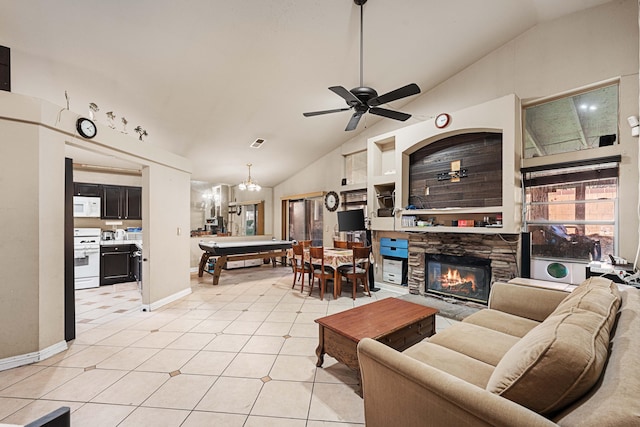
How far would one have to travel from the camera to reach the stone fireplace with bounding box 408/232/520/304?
3.74m

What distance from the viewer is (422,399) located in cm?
114

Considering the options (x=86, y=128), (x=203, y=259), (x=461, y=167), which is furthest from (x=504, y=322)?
(x=203, y=259)

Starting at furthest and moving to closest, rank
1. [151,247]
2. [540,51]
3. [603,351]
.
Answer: [151,247] < [540,51] < [603,351]

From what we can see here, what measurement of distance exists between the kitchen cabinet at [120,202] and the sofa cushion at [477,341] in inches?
259

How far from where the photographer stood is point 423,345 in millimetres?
1856

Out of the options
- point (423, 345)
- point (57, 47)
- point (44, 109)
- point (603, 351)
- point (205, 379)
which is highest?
point (57, 47)

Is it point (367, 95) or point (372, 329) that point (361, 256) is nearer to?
point (372, 329)

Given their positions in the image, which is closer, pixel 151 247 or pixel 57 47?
pixel 57 47

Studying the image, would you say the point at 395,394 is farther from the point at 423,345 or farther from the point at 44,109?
the point at 44,109

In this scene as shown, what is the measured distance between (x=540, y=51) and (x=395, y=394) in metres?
4.65

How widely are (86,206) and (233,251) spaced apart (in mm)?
3169

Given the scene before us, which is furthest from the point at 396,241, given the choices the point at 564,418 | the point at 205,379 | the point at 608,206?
the point at 564,418

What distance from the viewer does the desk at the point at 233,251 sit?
18.1ft

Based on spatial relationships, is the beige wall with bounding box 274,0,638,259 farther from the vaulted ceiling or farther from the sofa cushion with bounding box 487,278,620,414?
the sofa cushion with bounding box 487,278,620,414
